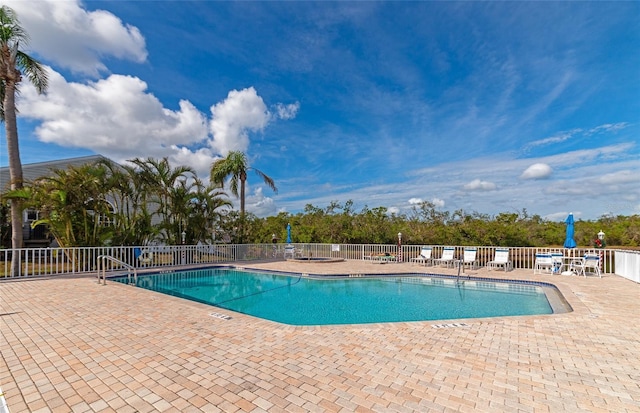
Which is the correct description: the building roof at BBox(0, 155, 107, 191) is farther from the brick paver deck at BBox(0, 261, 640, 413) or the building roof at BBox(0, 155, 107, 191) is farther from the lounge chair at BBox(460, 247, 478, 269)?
the lounge chair at BBox(460, 247, 478, 269)

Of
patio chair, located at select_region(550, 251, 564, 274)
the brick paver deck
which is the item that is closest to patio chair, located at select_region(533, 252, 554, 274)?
patio chair, located at select_region(550, 251, 564, 274)

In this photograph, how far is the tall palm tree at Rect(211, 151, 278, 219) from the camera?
18.8 metres

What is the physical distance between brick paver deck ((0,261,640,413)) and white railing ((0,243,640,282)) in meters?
5.28

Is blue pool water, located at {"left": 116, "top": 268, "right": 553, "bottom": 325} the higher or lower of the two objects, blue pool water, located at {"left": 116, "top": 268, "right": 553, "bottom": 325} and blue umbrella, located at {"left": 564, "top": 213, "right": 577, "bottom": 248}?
the lower

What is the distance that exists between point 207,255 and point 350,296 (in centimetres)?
846

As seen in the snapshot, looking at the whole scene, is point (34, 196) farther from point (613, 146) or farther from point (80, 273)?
point (613, 146)

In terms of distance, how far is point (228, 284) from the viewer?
1059cm

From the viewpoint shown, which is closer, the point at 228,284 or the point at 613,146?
the point at 228,284

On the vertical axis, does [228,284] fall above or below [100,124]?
below

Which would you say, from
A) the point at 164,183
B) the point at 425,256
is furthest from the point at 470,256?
the point at 164,183

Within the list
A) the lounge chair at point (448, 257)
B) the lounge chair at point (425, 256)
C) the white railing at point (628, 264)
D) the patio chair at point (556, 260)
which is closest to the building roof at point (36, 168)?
the lounge chair at point (425, 256)

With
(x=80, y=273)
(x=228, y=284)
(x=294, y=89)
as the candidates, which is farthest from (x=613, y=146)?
(x=80, y=273)

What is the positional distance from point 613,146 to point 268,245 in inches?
777

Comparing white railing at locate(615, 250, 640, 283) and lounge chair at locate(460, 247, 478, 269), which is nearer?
white railing at locate(615, 250, 640, 283)
